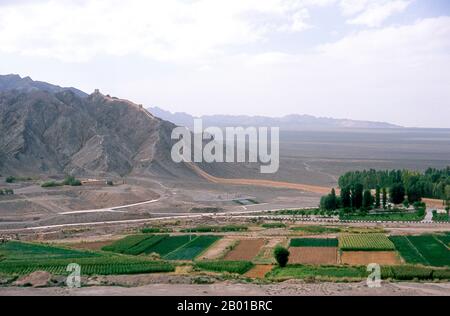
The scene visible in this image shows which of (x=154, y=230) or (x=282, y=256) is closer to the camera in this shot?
(x=282, y=256)

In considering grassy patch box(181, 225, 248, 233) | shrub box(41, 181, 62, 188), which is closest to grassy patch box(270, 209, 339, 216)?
grassy patch box(181, 225, 248, 233)

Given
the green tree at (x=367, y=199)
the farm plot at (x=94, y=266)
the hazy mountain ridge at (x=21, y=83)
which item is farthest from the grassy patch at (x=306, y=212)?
the hazy mountain ridge at (x=21, y=83)

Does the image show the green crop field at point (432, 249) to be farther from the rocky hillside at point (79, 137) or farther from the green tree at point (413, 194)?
the rocky hillside at point (79, 137)

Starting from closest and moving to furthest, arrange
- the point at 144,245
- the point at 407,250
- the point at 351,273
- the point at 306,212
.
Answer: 1. the point at 351,273
2. the point at 407,250
3. the point at 144,245
4. the point at 306,212

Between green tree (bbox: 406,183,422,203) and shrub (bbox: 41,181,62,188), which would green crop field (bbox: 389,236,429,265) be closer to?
green tree (bbox: 406,183,422,203)

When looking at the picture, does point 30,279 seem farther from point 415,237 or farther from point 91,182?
point 91,182

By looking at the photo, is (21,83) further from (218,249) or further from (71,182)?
(218,249)

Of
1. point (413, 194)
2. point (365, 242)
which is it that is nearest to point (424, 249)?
point (365, 242)
